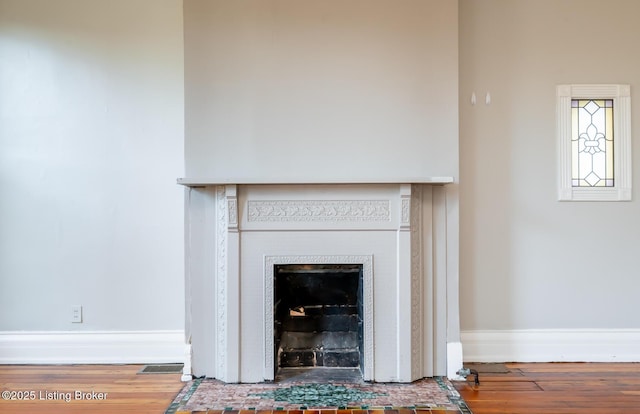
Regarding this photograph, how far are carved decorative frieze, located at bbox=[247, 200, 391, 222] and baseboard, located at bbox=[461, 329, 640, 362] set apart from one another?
1237 mm

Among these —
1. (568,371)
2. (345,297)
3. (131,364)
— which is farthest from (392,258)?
(131,364)

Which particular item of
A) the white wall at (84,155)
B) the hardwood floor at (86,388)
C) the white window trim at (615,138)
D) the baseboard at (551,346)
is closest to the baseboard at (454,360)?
the baseboard at (551,346)

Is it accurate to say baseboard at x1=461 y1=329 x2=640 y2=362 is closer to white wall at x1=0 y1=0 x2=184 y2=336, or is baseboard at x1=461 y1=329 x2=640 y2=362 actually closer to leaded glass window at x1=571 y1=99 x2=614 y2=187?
leaded glass window at x1=571 y1=99 x2=614 y2=187

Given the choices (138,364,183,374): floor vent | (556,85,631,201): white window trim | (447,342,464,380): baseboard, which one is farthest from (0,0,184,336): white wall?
(556,85,631,201): white window trim

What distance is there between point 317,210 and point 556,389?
6.34 ft

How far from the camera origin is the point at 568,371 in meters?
2.85

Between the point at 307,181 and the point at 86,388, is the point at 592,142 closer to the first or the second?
the point at 307,181

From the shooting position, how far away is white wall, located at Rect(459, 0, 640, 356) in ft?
10.00

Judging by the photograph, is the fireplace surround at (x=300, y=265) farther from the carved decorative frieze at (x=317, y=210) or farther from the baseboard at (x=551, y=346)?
the baseboard at (x=551, y=346)

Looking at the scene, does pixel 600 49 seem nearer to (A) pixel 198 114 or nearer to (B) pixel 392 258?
(B) pixel 392 258

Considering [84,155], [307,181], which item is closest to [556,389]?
[307,181]

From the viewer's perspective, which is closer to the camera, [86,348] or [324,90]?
[324,90]

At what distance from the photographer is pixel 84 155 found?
3025 millimetres

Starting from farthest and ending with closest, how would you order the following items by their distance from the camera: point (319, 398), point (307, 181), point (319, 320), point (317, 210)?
point (319, 320) < point (317, 210) < point (307, 181) < point (319, 398)
